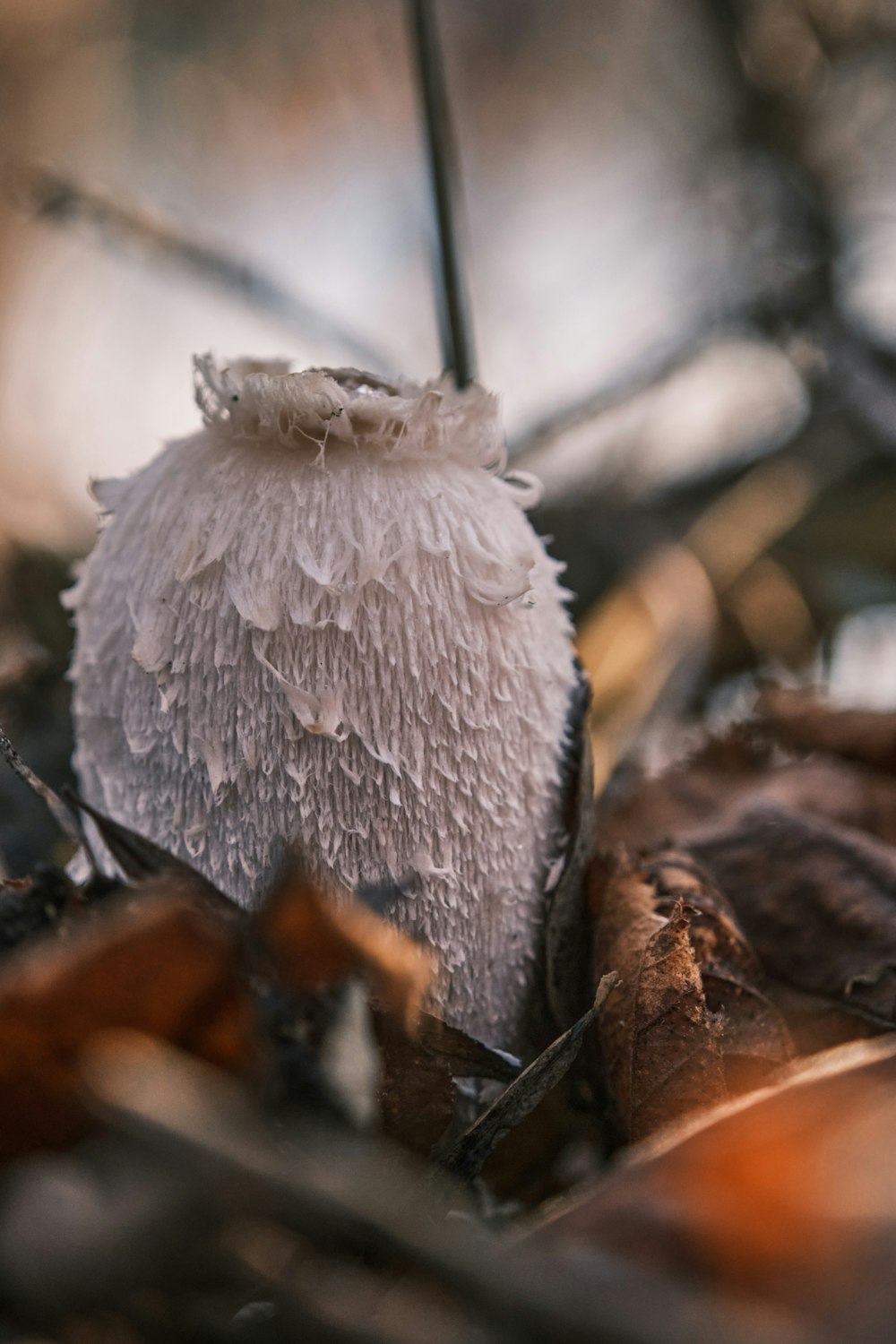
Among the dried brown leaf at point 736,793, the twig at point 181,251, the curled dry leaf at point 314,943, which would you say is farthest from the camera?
the twig at point 181,251

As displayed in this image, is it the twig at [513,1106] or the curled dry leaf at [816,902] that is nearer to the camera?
the twig at [513,1106]

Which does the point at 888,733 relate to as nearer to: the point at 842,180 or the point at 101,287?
the point at 842,180

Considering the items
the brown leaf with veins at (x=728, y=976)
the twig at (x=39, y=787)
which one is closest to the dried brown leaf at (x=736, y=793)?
the brown leaf with veins at (x=728, y=976)

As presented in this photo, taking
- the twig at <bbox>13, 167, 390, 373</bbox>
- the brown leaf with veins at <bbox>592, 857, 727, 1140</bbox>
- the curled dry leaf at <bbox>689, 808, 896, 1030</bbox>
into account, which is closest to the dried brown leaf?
the curled dry leaf at <bbox>689, 808, 896, 1030</bbox>

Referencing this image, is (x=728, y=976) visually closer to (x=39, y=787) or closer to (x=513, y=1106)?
(x=513, y=1106)

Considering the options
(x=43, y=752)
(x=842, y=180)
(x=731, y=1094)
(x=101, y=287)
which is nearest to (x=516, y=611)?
(x=731, y=1094)

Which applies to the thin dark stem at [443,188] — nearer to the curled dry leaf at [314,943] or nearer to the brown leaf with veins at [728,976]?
the brown leaf with veins at [728,976]
